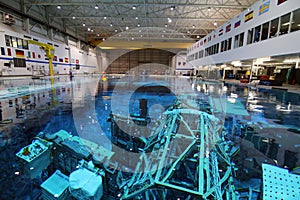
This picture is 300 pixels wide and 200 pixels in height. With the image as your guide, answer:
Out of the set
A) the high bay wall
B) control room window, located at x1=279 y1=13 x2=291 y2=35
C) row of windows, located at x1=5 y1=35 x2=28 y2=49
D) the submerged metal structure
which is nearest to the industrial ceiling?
the high bay wall

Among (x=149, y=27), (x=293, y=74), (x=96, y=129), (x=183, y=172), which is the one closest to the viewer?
(x=183, y=172)

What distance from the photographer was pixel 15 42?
1366cm

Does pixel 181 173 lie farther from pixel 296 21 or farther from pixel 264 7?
pixel 264 7

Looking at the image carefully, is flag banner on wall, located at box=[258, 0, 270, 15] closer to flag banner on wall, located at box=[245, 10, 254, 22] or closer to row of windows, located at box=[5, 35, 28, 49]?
flag banner on wall, located at box=[245, 10, 254, 22]

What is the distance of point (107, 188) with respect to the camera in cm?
161

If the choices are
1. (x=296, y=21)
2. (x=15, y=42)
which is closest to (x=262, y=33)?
(x=296, y=21)

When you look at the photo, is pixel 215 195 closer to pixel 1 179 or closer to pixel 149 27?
pixel 1 179

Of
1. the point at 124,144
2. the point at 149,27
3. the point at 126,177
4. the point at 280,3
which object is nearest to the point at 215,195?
the point at 126,177

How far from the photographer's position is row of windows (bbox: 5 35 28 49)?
12.9 m

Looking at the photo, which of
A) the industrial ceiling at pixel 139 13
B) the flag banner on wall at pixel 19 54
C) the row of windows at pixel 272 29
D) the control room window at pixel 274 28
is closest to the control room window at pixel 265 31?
the row of windows at pixel 272 29

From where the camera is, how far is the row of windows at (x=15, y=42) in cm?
1292

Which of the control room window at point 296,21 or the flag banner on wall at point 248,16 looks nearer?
the control room window at point 296,21

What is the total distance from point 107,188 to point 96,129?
190 cm

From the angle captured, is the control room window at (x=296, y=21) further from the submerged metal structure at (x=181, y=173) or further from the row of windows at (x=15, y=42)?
the row of windows at (x=15, y=42)
